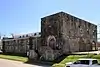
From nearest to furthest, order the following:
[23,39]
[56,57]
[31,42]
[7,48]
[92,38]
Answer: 1. [56,57]
2. [92,38]
3. [31,42]
4. [23,39]
5. [7,48]

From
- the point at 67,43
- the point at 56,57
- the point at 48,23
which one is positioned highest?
the point at 48,23

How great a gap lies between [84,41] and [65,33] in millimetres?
6237

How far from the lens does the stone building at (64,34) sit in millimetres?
42906

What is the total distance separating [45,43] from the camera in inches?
1841

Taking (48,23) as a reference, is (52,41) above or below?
below

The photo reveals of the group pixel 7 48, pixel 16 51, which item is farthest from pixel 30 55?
pixel 7 48

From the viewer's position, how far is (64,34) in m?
43.2

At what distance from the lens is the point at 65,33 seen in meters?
43.5

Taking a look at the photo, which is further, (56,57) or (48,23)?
(48,23)

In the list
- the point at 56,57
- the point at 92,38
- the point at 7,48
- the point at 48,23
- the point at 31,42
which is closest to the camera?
the point at 56,57

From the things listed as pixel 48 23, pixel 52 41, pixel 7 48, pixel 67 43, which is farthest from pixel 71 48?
pixel 7 48

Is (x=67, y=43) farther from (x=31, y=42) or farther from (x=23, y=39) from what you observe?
(x=23, y=39)

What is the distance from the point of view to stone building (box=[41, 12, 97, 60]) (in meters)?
42.9

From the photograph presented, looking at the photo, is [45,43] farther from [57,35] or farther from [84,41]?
[84,41]
